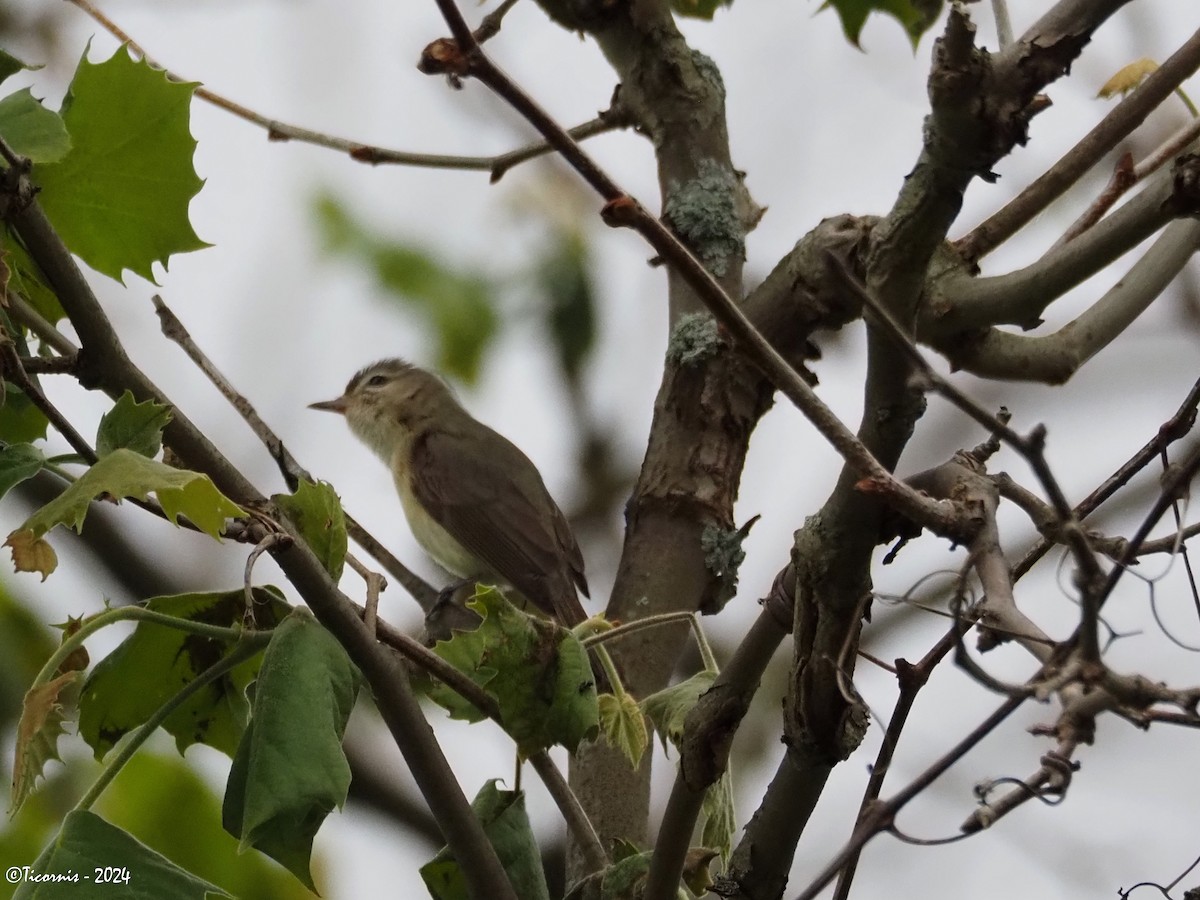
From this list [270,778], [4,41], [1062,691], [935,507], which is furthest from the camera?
[4,41]

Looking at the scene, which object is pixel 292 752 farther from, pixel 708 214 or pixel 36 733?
pixel 708 214

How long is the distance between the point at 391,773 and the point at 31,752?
298 cm

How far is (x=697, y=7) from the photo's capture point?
289cm

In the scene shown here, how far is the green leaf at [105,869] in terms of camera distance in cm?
144

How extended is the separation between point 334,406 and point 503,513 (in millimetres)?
1556

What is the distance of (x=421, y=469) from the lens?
5652 millimetres

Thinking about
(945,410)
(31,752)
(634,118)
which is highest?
(945,410)

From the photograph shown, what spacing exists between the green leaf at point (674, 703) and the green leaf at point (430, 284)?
10.2 feet

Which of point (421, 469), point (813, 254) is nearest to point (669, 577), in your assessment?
point (813, 254)

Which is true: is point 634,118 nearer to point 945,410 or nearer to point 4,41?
point 945,410

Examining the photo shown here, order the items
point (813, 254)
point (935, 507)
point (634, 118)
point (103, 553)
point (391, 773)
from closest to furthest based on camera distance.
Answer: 1. point (935, 507)
2. point (813, 254)
3. point (634, 118)
4. point (103, 553)
5. point (391, 773)

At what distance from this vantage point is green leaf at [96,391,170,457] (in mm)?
1490

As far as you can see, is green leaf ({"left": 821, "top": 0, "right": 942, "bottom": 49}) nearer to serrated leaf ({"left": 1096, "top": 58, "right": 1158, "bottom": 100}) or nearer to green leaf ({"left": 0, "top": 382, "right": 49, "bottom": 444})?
serrated leaf ({"left": 1096, "top": 58, "right": 1158, "bottom": 100})

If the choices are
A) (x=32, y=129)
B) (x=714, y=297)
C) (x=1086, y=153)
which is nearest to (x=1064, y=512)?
(x=714, y=297)
